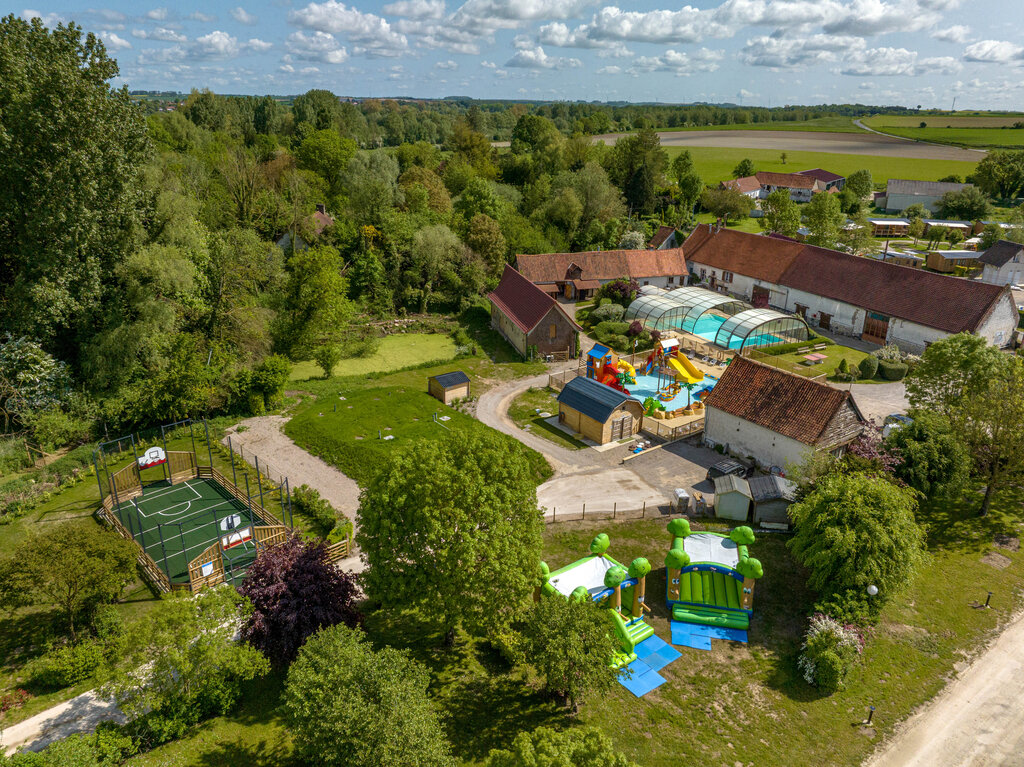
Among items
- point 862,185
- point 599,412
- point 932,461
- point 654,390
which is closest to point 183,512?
point 599,412

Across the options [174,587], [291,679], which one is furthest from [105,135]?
[291,679]

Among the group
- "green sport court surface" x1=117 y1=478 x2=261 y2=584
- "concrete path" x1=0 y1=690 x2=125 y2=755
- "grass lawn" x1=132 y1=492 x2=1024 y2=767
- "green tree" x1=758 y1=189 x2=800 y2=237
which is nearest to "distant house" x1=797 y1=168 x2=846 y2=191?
"green tree" x1=758 y1=189 x2=800 y2=237

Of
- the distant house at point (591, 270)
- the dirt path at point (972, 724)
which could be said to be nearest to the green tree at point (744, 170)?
the distant house at point (591, 270)

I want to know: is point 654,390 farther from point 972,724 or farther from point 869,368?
point 972,724

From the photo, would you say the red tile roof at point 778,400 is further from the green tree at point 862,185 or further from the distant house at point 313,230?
the green tree at point 862,185

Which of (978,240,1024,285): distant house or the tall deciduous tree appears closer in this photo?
the tall deciduous tree

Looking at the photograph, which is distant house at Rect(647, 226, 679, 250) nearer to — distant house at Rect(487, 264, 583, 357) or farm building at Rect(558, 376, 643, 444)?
distant house at Rect(487, 264, 583, 357)
